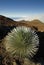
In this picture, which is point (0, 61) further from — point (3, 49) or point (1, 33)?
point (1, 33)

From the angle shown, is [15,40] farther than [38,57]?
No

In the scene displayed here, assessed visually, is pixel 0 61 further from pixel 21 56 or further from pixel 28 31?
pixel 28 31

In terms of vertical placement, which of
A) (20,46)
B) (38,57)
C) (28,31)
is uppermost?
(28,31)

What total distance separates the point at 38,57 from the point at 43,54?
61 cm

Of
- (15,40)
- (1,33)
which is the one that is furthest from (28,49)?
(1,33)

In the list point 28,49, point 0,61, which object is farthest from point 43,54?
point 0,61

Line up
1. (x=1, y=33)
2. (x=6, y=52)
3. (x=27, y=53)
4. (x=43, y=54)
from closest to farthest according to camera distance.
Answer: (x=27, y=53), (x=6, y=52), (x=43, y=54), (x=1, y=33)

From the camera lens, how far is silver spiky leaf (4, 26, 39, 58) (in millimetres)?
9523

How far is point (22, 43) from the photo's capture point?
31.5ft

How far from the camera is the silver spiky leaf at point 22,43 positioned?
9523 mm

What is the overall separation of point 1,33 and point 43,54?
3073 millimetres

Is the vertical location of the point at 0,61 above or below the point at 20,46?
below

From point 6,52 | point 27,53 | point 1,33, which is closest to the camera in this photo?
point 27,53

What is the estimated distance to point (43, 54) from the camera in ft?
35.9
